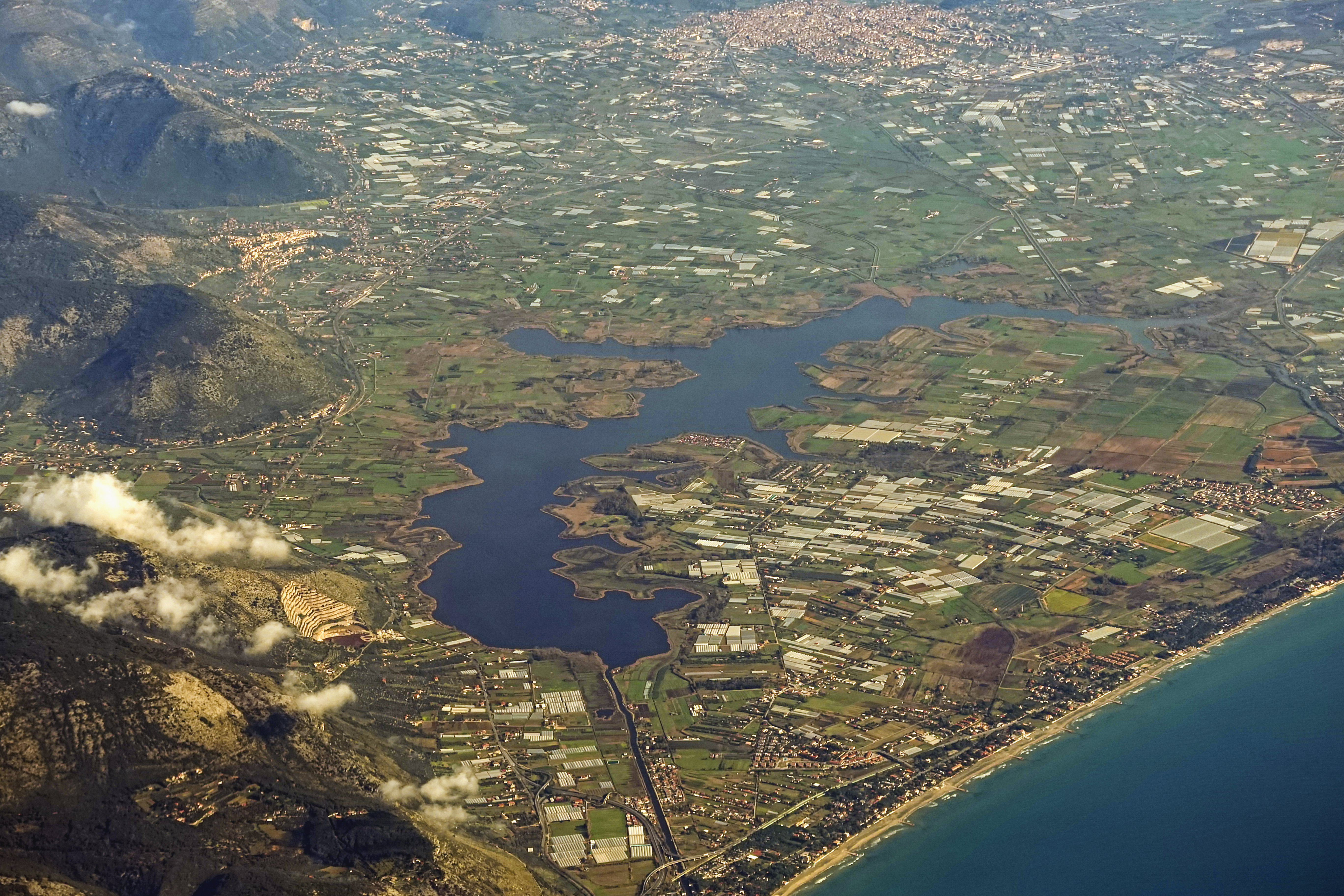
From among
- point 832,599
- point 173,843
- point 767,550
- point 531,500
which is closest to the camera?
point 173,843

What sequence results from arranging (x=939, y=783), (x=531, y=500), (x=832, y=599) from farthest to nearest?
(x=531, y=500)
(x=832, y=599)
(x=939, y=783)

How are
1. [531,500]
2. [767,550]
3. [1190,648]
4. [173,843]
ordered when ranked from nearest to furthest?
[173,843], [1190,648], [767,550], [531,500]

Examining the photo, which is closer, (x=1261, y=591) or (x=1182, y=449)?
(x=1261, y=591)

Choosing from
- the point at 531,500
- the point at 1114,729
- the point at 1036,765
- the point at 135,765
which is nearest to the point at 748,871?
the point at 1036,765

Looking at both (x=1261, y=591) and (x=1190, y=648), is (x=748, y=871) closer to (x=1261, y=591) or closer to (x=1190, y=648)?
(x=1190, y=648)

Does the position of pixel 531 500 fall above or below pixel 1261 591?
below

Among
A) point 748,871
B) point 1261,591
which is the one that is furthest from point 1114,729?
point 748,871

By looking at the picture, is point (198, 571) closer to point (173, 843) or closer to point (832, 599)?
point (173, 843)

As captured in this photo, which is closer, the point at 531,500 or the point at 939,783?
the point at 939,783

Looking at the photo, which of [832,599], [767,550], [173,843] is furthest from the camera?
[767,550]
